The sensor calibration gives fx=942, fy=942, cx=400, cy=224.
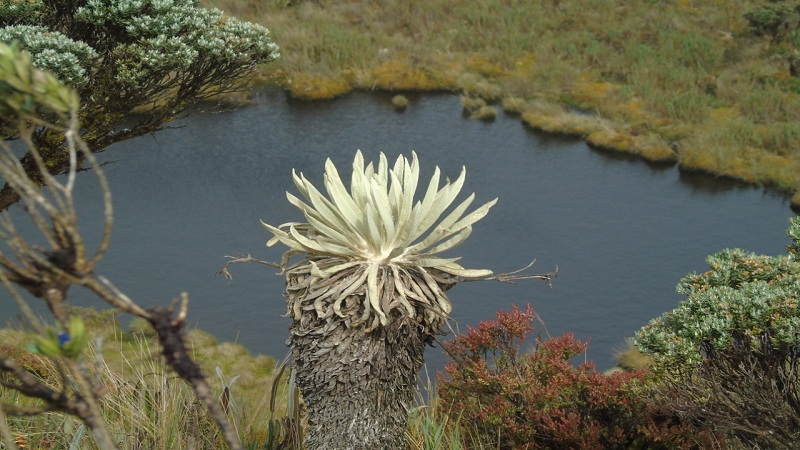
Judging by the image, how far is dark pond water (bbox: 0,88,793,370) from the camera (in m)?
17.5

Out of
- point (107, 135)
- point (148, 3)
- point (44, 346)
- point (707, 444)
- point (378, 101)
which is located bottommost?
point (378, 101)

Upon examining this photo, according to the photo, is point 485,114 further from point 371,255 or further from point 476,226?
point 371,255

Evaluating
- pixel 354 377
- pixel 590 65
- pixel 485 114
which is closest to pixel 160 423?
pixel 354 377

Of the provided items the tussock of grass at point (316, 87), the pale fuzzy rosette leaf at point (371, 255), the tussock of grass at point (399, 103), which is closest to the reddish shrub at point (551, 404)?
the pale fuzzy rosette leaf at point (371, 255)

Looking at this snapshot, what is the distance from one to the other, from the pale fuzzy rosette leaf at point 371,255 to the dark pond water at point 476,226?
9.37 meters

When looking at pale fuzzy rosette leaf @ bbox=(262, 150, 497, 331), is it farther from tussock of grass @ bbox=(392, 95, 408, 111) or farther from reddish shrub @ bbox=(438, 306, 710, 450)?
tussock of grass @ bbox=(392, 95, 408, 111)

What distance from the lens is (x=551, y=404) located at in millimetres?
8445

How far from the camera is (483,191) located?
22156mm

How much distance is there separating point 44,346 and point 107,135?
7.97 metres

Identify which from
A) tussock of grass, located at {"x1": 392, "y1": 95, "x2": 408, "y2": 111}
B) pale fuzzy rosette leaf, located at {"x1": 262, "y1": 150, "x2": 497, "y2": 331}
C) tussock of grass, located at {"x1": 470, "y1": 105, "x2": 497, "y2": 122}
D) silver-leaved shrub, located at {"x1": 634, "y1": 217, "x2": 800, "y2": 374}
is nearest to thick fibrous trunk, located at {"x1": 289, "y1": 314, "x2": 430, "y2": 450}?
pale fuzzy rosette leaf, located at {"x1": 262, "y1": 150, "x2": 497, "y2": 331}

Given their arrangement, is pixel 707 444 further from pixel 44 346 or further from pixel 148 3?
pixel 44 346

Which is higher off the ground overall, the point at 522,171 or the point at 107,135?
the point at 107,135

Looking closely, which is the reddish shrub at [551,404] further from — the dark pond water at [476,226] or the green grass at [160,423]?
the dark pond water at [476,226]

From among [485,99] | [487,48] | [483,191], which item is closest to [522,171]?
[483,191]
